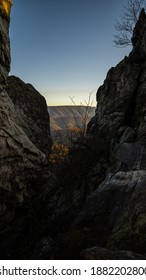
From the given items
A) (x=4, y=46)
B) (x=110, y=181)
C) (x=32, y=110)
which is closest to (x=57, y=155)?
(x=32, y=110)

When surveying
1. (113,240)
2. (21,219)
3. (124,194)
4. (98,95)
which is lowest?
(21,219)

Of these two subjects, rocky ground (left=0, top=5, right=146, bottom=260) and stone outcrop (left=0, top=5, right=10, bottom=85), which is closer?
rocky ground (left=0, top=5, right=146, bottom=260)

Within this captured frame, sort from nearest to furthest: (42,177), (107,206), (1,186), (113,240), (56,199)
A: 1. (113,240)
2. (107,206)
3. (1,186)
4. (42,177)
5. (56,199)

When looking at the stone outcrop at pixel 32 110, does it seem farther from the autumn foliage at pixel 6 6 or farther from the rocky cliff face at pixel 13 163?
the autumn foliage at pixel 6 6

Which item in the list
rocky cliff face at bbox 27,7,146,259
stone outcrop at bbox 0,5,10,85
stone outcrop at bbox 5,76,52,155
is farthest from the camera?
stone outcrop at bbox 5,76,52,155

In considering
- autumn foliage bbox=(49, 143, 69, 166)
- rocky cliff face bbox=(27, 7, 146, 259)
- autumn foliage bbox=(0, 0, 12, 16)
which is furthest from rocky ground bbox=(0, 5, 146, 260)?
autumn foliage bbox=(49, 143, 69, 166)

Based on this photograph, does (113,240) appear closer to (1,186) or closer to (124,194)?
(124,194)

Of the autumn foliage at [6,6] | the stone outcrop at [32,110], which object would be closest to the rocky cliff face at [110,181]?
the stone outcrop at [32,110]

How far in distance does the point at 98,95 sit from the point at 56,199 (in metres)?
13.4

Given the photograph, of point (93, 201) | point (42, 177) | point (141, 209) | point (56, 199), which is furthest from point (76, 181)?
point (141, 209)

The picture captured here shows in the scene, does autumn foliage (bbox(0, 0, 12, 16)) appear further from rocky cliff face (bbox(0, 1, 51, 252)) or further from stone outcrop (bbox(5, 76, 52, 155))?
stone outcrop (bbox(5, 76, 52, 155))

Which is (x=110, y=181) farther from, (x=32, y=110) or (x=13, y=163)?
(x=32, y=110)

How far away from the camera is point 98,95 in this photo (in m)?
26.3

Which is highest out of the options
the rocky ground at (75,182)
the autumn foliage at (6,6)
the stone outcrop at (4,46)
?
the autumn foliage at (6,6)
